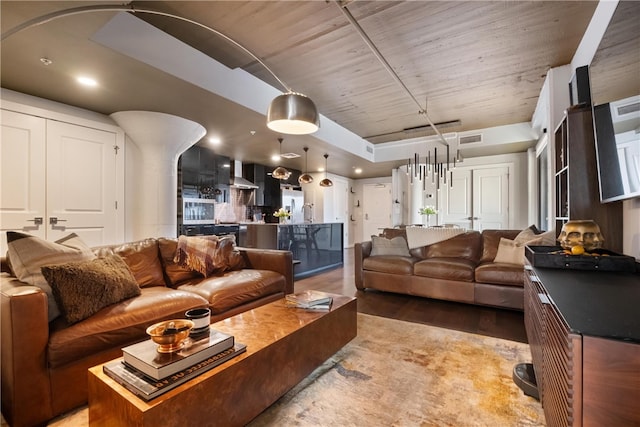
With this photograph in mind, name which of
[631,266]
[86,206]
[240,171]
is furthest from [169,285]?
[240,171]

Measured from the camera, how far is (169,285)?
102 inches

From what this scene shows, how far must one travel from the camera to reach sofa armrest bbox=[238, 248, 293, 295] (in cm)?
300

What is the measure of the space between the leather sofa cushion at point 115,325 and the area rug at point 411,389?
32cm

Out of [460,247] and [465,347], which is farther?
[460,247]

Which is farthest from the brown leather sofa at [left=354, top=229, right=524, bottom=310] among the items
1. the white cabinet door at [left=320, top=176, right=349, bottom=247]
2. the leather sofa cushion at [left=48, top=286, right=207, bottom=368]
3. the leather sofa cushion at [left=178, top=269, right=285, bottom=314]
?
the white cabinet door at [left=320, top=176, right=349, bottom=247]

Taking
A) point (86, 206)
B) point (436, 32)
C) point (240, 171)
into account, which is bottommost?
point (86, 206)

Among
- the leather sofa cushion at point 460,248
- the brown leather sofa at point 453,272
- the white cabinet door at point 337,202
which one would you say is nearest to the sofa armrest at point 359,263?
the brown leather sofa at point 453,272

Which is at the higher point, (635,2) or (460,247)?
(635,2)

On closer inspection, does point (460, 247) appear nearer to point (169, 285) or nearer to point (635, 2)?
point (635, 2)

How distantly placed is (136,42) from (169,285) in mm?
2040

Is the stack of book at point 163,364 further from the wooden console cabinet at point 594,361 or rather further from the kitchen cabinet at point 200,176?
the kitchen cabinet at point 200,176

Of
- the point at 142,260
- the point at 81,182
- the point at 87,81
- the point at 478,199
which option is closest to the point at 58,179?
the point at 81,182

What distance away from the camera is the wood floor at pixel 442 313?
2.64m

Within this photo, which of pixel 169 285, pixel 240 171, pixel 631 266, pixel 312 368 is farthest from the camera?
pixel 240 171
